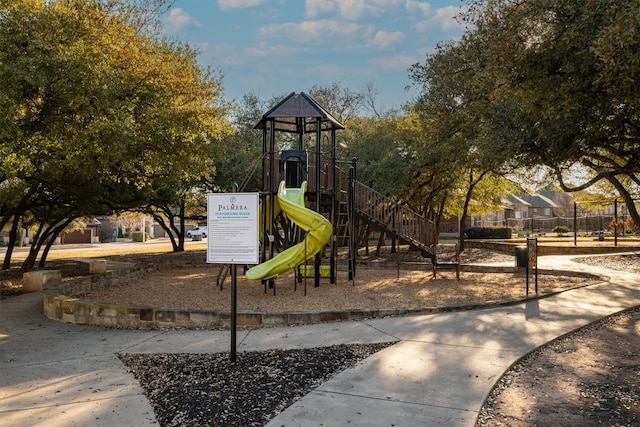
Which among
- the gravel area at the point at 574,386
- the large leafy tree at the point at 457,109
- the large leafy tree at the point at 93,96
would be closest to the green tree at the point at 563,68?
the large leafy tree at the point at 457,109

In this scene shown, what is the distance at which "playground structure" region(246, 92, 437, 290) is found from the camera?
11.9m

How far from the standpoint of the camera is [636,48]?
6.18m

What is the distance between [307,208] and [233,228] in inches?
319

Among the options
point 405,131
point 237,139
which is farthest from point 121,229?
point 405,131

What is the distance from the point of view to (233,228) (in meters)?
5.95

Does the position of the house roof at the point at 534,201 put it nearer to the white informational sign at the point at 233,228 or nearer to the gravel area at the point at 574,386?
the gravel area at the point at 574,386

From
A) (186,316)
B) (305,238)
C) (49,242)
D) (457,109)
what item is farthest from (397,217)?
(49,242)

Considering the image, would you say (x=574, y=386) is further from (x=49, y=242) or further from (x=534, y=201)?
(x=534, y=201)

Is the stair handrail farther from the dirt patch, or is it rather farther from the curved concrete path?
the curved concrete path

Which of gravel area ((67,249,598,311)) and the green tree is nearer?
the green tree

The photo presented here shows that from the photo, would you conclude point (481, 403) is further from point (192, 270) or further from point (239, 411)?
point (192, 270)

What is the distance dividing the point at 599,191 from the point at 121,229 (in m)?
54.1

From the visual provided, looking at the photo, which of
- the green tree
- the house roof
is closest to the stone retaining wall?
the green tree

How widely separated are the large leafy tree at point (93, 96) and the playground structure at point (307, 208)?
1942 mm
